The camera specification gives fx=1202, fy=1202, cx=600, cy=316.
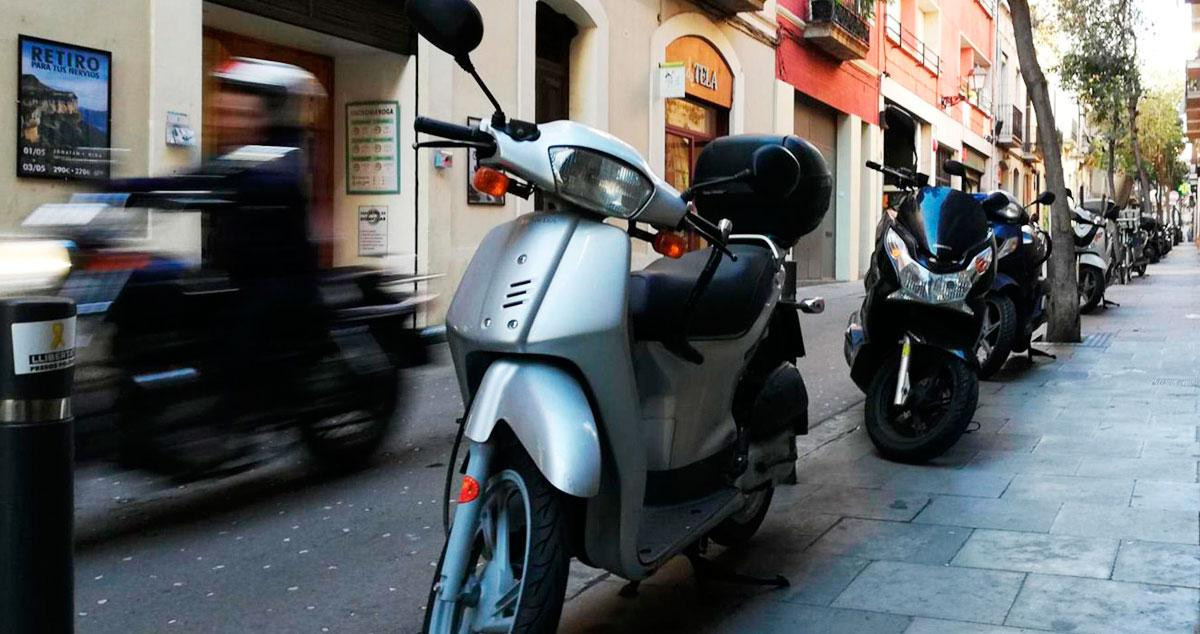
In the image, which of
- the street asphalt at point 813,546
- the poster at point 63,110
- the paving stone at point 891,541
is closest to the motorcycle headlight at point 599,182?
the street asphalt at point 813,546

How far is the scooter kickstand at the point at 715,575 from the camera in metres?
3.59

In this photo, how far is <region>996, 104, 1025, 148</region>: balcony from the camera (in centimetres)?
3890

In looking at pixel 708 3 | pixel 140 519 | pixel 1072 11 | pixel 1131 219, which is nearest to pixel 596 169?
pixel 140 519

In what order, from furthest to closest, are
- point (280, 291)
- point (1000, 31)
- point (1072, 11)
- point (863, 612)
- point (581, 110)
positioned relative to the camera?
point (1000, 31) → point (1072, 11) → point (581, 110) → point (280, 291) → point (863, 612)

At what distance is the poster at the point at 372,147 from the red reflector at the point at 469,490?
27.4ft

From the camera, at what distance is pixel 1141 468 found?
544 centimetres

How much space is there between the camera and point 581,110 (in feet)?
44.4

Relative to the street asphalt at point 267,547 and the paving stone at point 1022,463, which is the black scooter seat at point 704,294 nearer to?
the street asphalt at point 267,547

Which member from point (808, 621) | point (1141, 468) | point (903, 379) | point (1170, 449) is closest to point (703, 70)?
point (1170, 449)

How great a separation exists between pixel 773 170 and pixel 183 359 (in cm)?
256

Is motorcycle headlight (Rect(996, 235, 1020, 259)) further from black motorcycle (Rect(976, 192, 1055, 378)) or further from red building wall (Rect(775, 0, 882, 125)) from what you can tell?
red building wall (Rect(775, 0, 882, 125))

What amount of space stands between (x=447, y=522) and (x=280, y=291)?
2.19 m

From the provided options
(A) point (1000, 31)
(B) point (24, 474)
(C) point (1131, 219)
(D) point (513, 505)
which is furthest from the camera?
(A) point (1000, 31)

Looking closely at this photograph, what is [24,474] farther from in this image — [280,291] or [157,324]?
[280,291]
